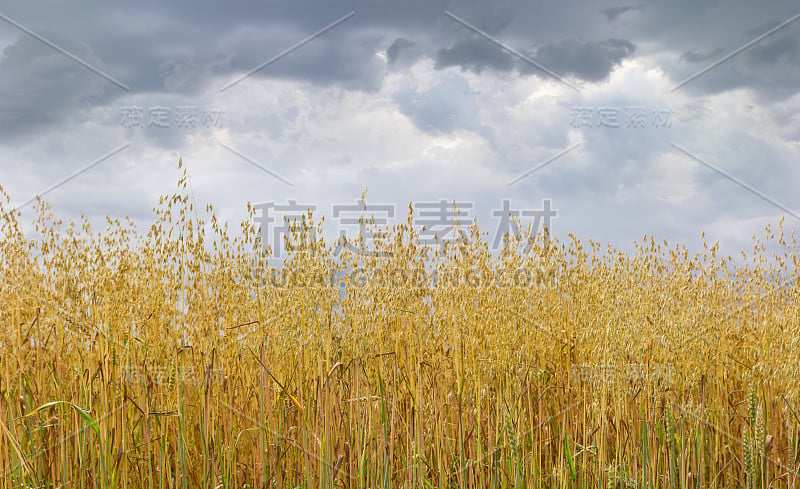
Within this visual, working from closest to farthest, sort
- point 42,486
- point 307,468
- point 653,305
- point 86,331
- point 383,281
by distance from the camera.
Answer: point 307,468 < point 42,486 < point 86,331 < point 383,281 < point 653,305

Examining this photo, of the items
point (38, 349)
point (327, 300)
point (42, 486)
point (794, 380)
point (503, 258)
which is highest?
point (503, 258)

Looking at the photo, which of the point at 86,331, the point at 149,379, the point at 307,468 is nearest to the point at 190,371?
the point at 149,379

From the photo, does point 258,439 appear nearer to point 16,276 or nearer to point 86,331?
point 86,331

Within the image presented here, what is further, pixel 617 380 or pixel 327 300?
pixel 617 380

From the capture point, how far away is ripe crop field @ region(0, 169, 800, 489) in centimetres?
211

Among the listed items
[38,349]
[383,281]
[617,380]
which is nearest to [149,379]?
[38,349]

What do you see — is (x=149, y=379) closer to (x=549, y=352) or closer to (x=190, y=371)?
(x=190, y=371)

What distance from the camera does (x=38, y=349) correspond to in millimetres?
2559

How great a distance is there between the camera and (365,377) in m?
2.10

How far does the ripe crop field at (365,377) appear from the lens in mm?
2111

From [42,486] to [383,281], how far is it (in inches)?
59.8

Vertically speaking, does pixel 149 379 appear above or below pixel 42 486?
above

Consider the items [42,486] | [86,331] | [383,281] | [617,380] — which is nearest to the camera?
[42,486]

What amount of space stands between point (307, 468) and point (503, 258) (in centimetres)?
165
